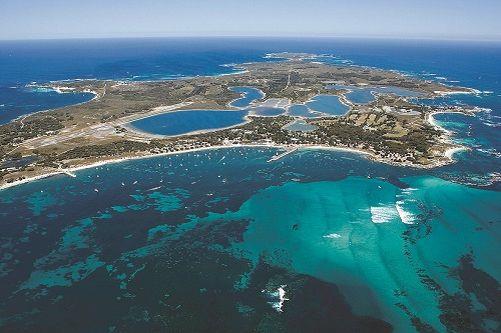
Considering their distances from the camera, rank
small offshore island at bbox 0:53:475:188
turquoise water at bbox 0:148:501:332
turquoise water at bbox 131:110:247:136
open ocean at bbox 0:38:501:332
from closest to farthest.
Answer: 1. open ocean at bbox 0:38:501:332
2. turquoise water at bbox 0:148:501:332
3. small offshore island at bbox 0:53:475:188
4. turquoise water at bbox 131:110:247:136

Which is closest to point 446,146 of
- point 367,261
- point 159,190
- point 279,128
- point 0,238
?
point 279,128

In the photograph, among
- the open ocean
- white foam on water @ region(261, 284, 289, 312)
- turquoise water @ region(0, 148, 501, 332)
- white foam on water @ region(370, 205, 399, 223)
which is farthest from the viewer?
white foam on water @ region(370, 205, 399, 223)

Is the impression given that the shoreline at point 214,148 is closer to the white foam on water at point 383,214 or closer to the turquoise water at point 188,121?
the turquoise water at point 188,121

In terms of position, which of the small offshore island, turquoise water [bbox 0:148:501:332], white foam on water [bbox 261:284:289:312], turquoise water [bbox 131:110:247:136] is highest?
the small offshore island

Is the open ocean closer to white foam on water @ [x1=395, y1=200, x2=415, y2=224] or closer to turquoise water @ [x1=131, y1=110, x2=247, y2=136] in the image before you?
white foam on water @ [x1=395, y1=200, x2=415, y2=224]

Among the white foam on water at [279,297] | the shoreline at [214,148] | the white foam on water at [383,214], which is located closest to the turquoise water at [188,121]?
the shoreline at [214,148]

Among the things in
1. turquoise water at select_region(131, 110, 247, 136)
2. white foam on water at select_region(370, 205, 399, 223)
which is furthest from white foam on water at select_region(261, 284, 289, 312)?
turquoise water at select_region(131, 110, 247, 136)

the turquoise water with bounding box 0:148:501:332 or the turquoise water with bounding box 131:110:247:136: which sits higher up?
the turquoise water with bounding box 131:110:247:136
